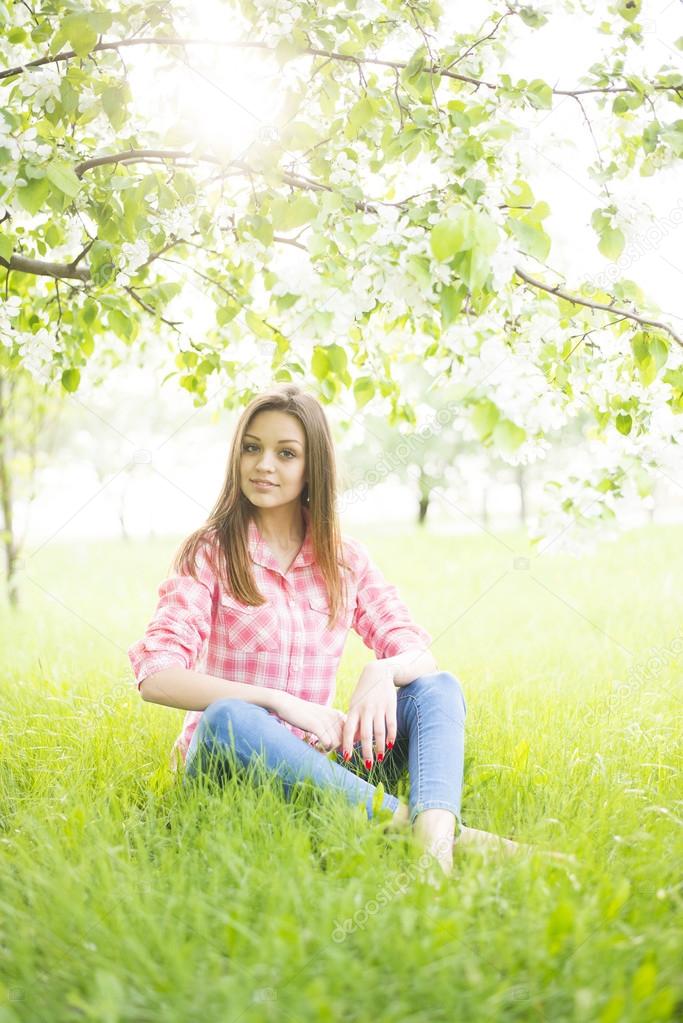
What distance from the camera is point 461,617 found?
18.2 feet

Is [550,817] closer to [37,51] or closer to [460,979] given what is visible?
[460,979]

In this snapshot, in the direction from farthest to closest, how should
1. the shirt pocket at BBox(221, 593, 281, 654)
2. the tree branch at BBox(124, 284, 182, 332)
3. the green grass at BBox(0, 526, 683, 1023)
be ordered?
the tree branch at BBox(124, 284, 182, 332), the shirt pocket at BBox(221, 593, 281, 654), the green grass at BBox(0, 526, 683, 1023)

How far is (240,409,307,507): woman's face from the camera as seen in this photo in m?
2.50

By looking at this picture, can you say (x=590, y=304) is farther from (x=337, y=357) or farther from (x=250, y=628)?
(x=250, y=628)

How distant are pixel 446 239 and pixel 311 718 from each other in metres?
1.25

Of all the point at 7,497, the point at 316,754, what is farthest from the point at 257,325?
the point at 7,497

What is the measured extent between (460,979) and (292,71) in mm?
2044

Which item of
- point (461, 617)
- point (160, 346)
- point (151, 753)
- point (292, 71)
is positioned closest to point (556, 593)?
point (461, 617)

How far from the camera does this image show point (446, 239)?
5.17 feet

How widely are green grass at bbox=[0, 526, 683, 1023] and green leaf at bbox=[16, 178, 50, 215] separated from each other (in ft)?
4.62

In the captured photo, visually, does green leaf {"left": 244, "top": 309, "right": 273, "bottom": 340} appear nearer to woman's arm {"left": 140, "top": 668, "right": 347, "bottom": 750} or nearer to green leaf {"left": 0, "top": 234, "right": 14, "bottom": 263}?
green leaf {"left": 0, "top": 234, "right": 14, "bottom": 263}

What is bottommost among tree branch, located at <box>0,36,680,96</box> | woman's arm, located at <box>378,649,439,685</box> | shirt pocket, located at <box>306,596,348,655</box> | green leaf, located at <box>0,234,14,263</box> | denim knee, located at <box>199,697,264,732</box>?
denim knee, located at <box>199,697,264,732</box>

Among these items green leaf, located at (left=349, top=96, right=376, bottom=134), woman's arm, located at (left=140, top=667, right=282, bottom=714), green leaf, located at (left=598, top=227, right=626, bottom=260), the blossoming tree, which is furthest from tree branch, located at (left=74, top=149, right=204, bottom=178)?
woman's arm, located at (left=140, top=667, right=282, bottom=714)

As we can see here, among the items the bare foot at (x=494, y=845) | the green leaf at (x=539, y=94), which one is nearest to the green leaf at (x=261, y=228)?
the green leaf at (x=539, y=94)
